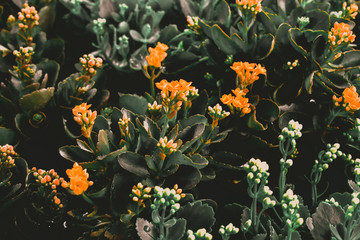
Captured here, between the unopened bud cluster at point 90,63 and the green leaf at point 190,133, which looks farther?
the unopened bud cluster at point 90,63

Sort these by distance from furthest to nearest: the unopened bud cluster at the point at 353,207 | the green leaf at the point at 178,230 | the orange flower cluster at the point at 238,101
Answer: the orange flower cluster at the point at 238,101 → the green leaf at the point at 178,230 → the unopened bud cluster at the point at 353,207

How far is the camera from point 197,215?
1478mm

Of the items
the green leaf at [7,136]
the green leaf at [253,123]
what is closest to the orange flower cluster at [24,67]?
the green leaf at [7,136]

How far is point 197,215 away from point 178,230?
0.37 ft

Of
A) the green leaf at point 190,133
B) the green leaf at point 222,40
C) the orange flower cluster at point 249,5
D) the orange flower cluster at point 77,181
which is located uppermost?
the orange flower cluster at point 249,5

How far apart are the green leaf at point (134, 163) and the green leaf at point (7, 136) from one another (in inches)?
25.0

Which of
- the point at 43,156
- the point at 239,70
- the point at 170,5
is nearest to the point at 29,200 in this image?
the point at 43,156

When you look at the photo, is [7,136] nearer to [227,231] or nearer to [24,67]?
[24,67]

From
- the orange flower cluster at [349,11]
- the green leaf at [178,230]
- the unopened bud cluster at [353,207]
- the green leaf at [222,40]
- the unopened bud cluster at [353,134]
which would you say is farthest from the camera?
the orange flower cluster at [349,11]

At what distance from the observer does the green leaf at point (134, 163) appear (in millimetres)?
1484

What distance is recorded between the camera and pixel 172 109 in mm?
1497

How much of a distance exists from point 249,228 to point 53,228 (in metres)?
0.84

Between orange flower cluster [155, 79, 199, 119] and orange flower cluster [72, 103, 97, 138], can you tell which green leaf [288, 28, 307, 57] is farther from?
orange flower cluster [72, 103, 97, 138]

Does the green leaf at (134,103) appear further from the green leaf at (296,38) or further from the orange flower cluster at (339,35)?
the orange flower cluster at (339,35)
